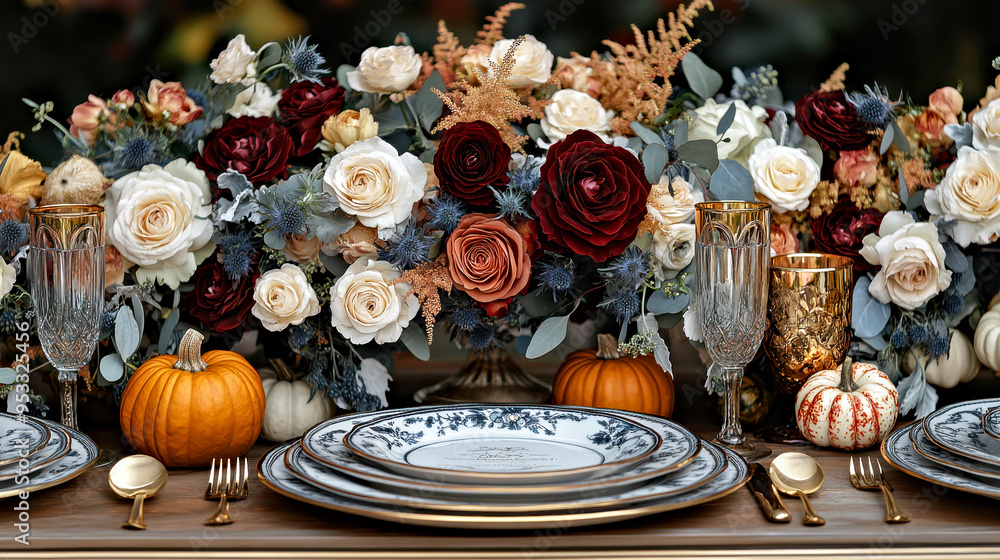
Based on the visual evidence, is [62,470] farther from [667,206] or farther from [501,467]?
[667,206]

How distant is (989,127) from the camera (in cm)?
106

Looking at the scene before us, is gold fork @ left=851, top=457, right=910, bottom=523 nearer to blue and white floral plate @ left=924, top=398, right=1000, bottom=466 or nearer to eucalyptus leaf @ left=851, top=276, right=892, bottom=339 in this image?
blue and white floral plate @ left=924, top=398, right=1000, bottom=466

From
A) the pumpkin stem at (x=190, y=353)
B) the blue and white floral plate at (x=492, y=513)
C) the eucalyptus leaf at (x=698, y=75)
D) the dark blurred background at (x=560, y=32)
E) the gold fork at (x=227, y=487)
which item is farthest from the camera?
the dark blurred background at (x=560, y=32)

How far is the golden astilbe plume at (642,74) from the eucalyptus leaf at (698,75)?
0.08 ft

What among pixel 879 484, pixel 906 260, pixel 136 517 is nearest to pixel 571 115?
pixel 906 260

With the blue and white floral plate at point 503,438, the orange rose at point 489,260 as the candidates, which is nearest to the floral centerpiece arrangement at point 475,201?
the orange rose at point 489,260

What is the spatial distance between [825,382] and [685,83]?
56cm

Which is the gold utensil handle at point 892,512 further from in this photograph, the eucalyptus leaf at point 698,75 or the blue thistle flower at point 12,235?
the blue thistle flower at point 12,235

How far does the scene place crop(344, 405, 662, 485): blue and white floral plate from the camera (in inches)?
34.0

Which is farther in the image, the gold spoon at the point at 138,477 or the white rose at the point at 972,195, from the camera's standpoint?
the white rose at the point at 972,195

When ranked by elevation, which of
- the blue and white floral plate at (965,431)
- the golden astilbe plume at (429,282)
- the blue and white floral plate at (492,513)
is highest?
the golden astilbe plume at (429,282)

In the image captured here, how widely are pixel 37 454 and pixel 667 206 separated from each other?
28.1 inches

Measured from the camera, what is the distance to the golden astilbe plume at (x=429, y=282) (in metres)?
1.01

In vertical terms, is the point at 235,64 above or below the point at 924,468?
above
